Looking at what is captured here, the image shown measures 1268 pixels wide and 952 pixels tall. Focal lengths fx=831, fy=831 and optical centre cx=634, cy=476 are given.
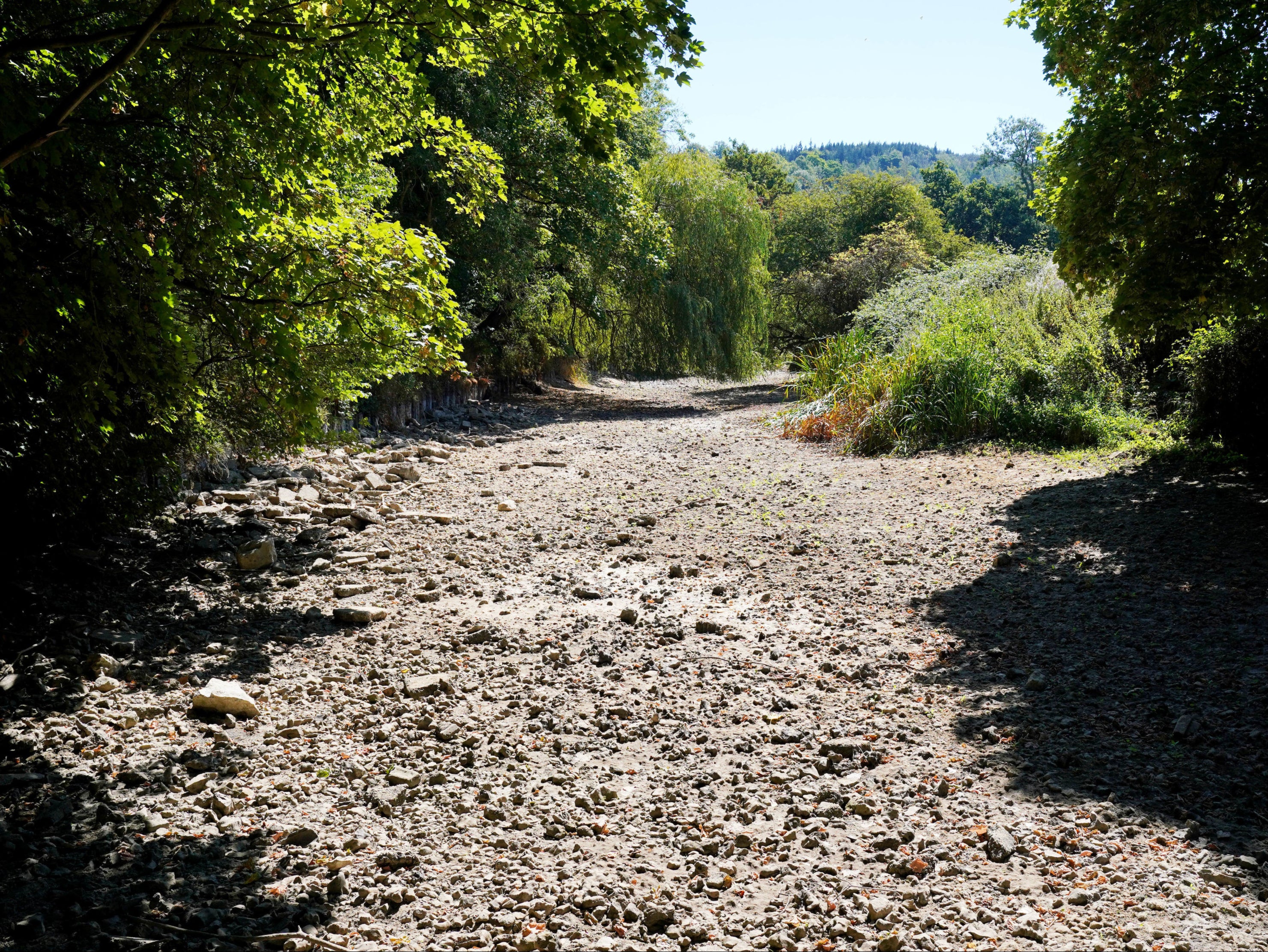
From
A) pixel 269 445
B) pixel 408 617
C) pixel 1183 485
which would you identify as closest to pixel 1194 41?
pixel 1183 485

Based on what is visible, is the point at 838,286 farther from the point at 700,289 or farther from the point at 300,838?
the point at 300,838

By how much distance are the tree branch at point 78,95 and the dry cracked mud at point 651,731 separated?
2394 millimetres

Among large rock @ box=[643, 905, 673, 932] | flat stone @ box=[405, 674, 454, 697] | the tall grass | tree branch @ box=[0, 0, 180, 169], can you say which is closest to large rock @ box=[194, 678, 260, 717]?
flat stone @ box=[405, 674, 454, 697]

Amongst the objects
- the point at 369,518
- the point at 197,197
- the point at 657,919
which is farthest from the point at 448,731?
the point at 369,518

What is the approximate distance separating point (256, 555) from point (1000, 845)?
542 centimetres

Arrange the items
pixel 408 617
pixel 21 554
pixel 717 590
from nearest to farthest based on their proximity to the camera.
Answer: pixel 21 554 → pixel 408 617 → pixel 717 590

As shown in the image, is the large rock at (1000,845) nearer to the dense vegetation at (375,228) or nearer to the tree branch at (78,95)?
the dense vegetation at (375,228)

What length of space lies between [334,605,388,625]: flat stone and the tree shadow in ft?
11.4

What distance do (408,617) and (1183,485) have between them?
6.86m

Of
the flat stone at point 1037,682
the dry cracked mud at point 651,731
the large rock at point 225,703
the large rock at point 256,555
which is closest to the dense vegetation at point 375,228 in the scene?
the large rock at point 256,555

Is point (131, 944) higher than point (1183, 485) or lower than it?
lower

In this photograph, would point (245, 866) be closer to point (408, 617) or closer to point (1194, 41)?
point (408, 617)

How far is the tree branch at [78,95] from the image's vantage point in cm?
281

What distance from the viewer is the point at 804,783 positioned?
356 cm
